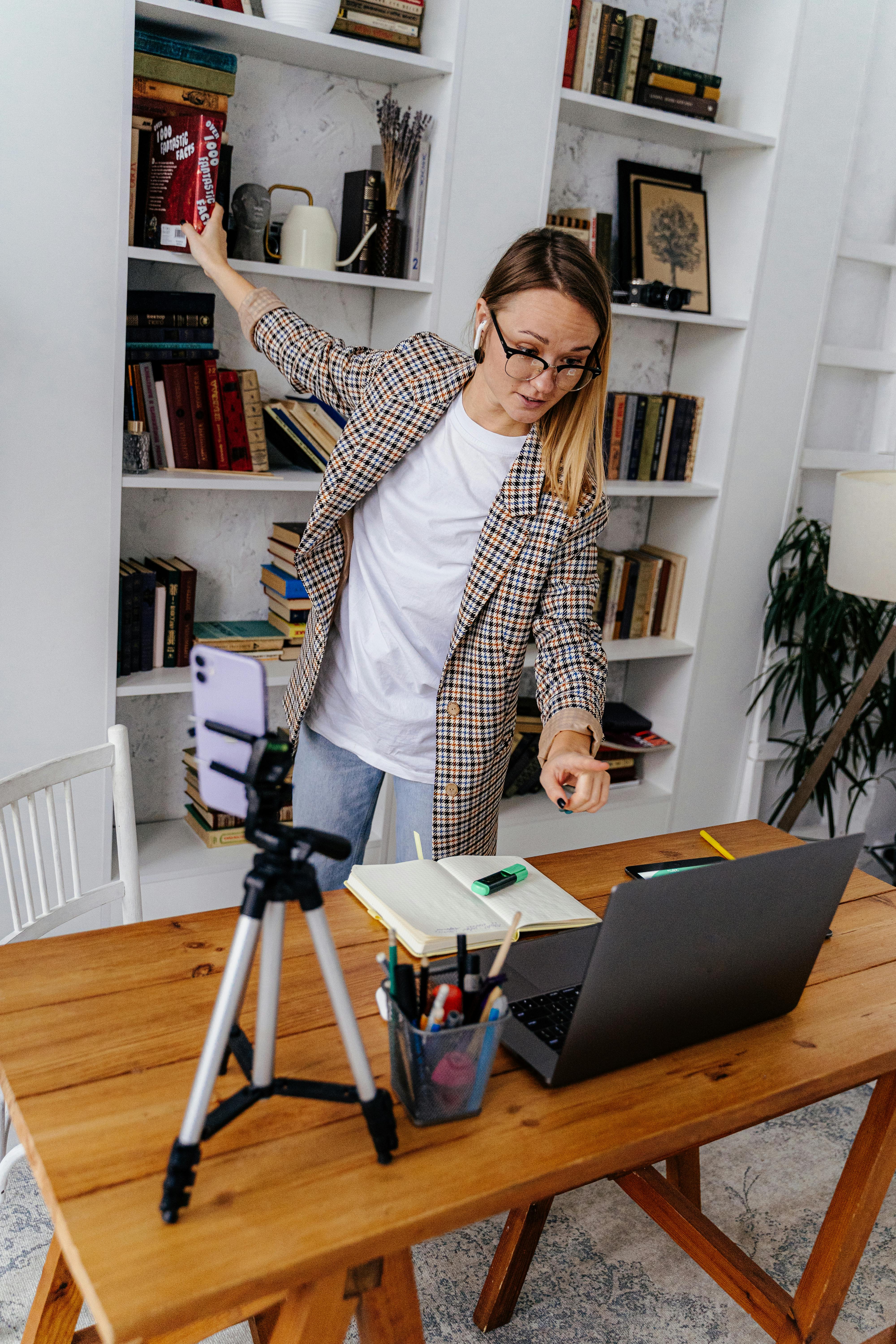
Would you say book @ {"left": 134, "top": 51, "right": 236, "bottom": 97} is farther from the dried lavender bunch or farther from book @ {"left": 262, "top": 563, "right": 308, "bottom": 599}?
book @ {"left": 262, "top": 563, "right": 308, "bottom": 599}

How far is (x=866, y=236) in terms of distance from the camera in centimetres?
333

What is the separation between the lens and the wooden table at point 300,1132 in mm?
880

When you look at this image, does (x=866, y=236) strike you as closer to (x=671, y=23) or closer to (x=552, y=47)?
(x=671, y=23)

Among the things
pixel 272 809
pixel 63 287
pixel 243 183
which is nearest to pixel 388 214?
pixel 243 183

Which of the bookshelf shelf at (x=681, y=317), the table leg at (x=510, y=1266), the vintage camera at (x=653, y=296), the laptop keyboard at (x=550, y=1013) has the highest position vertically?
the vintage camera at (x=653, y=296)

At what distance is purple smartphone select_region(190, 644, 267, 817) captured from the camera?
869 millimetres

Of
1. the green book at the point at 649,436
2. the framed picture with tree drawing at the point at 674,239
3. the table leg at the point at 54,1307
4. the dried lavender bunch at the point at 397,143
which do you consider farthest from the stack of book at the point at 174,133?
the table leg at the point at 54,1307

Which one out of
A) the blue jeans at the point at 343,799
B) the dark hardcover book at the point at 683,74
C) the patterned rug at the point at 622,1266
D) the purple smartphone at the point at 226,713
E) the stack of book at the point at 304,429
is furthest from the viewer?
the dark hardcover book at the point at 683,74

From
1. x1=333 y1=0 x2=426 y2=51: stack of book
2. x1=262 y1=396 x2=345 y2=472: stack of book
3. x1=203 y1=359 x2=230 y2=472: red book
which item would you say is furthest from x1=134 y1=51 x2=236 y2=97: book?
x1=262 y1=396 x2=345 y2=472: stack of book

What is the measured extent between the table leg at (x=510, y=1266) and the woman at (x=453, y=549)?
595 mm

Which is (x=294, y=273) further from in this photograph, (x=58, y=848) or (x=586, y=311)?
(x=58, y=848)

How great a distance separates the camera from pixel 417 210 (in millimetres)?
2535

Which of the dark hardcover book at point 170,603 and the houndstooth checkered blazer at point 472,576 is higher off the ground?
the houndstooth checkered blazer at point 472,576

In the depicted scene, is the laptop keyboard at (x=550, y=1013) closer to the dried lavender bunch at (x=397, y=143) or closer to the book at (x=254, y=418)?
the book at (x=254, y=418)
